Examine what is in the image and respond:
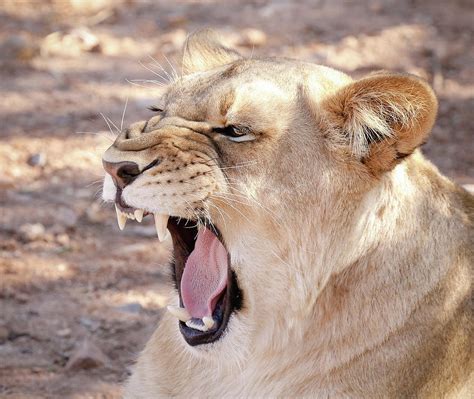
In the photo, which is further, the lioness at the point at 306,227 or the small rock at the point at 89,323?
the small rock at the point at 89,323

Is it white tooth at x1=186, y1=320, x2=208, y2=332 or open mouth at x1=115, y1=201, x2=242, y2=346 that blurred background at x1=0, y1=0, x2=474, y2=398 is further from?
white tooth at x1=186, y1=320, x2=208, y2=332

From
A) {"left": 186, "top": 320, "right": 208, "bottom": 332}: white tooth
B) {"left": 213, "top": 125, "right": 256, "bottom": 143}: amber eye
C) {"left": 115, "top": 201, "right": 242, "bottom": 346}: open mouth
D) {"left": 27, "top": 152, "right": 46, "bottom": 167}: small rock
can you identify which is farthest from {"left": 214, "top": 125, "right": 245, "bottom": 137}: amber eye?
{"left": 27, "top": 152, "right": 46, "bottom": 167}: small rock

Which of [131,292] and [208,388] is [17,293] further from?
[208,388]

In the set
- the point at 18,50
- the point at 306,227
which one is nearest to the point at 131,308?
the point at 306,227

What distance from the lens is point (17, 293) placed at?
12.7 ft

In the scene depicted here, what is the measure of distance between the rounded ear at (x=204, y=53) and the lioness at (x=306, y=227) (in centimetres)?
23

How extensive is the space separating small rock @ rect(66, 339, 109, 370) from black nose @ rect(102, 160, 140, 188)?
3.96ft

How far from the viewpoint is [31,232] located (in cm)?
423

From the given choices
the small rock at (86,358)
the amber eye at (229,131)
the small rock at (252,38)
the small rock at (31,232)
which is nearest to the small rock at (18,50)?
the small rock at (252,38)

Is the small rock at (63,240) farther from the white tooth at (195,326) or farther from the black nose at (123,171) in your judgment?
the black nose at (123,171)

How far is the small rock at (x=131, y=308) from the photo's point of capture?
387cm

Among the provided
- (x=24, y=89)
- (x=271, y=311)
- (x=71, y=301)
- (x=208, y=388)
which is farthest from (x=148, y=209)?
(x=24, y=89)

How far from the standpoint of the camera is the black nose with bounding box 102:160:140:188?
2.40m

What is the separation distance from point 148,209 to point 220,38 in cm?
86
